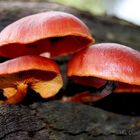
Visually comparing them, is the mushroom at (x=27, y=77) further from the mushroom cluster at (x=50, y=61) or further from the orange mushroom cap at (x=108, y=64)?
the orange mushroom cap at (x=108, y=64)

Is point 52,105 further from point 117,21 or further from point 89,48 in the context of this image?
point 117,21

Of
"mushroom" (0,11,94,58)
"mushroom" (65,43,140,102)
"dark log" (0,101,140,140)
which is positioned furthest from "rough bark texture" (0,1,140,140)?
"mushroom" (0,11,94,58)

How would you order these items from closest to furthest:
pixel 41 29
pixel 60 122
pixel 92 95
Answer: pixel 41 29 → pixel 60 122 → pixel 92 95

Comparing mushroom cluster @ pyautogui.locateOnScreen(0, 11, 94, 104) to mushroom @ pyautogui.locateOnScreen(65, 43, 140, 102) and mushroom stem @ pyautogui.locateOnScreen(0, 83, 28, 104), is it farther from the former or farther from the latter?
mushroom @ pyautogui.locateOnScreen(65, 43, 140, 102)

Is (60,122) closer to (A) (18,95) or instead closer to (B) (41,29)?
(A) (18,95)

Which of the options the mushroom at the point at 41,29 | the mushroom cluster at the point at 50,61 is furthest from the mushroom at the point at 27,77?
the mushroom at the point at 41,29

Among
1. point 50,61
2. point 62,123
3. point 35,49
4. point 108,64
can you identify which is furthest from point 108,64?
point 35,49

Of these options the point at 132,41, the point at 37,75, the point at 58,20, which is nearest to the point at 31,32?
the point at 58,20
